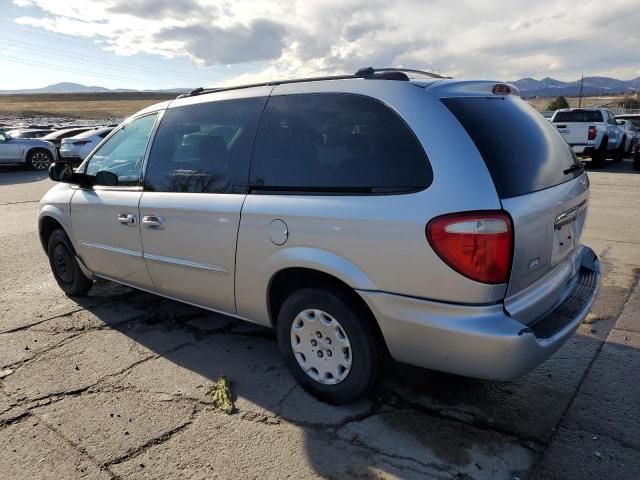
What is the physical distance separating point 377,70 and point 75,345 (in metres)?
3.02

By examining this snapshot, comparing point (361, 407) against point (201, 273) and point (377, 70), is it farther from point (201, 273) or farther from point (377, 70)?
point (377, 70)

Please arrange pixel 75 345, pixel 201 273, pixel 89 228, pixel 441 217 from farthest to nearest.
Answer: pixel 89 228, pixel 75 345, pixel 201 273, pixel 441 217

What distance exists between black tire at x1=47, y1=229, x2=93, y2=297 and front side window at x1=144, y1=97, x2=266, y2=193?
61.9 inches

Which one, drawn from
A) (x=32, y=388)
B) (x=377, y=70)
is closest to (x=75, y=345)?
(x=32, y=388)

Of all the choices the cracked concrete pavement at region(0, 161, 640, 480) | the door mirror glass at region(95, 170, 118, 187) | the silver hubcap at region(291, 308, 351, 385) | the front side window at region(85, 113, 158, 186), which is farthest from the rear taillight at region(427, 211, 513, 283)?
the door mirror glass at region(95, 170, 118, 187)

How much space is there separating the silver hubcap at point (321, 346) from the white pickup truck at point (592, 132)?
14.9 m

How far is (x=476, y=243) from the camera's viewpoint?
2.33m

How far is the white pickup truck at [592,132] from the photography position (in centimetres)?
1573

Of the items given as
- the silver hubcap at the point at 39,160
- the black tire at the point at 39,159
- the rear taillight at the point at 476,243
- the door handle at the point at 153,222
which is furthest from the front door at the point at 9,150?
the rear taillight at the point at 476,243

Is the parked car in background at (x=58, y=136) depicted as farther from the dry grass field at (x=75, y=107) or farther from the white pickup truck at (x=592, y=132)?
the dry grass field at (x=75, y=107)

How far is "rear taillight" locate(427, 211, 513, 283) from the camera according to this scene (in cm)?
233

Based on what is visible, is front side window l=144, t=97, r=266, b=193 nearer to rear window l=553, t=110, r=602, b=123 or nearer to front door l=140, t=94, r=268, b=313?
front door l=140, t=94, r=268, b=313

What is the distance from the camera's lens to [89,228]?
436 cm

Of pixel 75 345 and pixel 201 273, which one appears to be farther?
pixel 75 345
